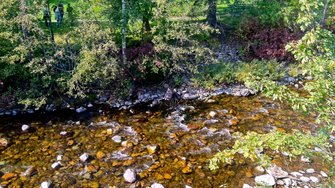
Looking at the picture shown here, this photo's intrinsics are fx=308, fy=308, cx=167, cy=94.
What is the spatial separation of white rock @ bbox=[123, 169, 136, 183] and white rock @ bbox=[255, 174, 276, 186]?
139 inches

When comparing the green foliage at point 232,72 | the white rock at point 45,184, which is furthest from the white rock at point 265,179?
the green foliage at point 232,72

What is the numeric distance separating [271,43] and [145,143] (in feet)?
32.2

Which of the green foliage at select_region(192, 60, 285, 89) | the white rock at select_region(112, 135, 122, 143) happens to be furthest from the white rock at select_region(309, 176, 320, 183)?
the green foliage at select_region(192, 60, 285, 89)

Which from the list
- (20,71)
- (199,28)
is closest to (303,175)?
(199,28)

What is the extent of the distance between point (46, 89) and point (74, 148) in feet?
13.4

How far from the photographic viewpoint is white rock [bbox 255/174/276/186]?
8.57 metres

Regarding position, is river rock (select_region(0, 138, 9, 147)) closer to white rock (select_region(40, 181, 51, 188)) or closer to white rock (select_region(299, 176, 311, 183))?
white rock (select_region(40, 181, 51, 188))

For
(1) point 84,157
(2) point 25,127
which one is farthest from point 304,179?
(2) point 25,127

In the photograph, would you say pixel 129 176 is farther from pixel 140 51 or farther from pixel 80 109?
pixel 140 51

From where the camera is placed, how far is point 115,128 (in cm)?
1175

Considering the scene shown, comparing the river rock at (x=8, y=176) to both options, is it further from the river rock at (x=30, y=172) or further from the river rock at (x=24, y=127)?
the river rock at (x=24, y=127)

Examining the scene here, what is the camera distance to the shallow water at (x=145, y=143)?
912cm

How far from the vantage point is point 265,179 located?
344 inches

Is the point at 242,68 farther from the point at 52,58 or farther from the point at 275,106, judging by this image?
the point at 52,58
